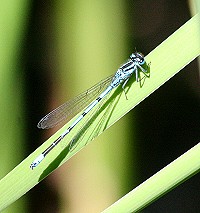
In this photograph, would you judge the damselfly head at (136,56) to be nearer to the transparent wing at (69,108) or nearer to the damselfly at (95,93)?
the damselfly at (95,93)

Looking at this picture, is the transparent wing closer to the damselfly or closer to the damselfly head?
the damselfly

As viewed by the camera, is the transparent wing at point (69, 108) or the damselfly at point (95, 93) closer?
the damselfly at point (95, 93)

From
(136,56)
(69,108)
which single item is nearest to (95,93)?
(69,108)

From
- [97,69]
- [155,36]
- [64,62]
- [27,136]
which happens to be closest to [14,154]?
[27,136]

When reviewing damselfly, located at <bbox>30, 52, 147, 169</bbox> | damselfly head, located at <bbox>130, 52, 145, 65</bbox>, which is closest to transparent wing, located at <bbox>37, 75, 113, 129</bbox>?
damselfly, located at <bbox>30, 52, 147, 169</bbox>

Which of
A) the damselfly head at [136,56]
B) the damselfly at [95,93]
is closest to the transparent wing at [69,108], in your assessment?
the damselfly at [95,93]

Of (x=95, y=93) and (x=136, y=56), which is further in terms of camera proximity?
(x=95, y=93)

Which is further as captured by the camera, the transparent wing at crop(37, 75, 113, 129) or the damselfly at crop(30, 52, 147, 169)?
the transparent wing at crop(37, 75, 113, 129)

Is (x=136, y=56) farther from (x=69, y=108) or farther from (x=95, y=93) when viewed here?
(x=69, y=108)

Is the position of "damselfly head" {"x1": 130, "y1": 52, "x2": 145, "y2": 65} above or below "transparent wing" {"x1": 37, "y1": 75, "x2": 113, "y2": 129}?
below
